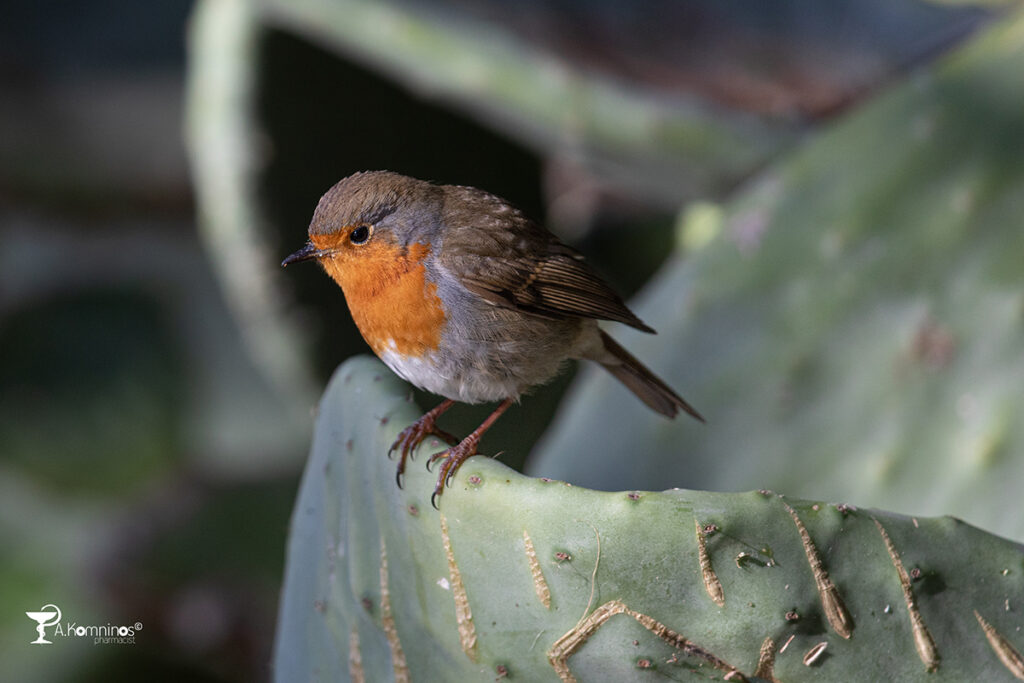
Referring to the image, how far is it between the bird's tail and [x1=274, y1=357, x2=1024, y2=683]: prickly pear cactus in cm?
61

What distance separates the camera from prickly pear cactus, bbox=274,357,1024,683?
860 mm

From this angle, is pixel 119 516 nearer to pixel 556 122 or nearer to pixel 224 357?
pixel 224 357

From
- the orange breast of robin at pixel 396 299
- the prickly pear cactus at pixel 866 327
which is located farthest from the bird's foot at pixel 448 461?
the prickly pear cactus at pixel 866 327

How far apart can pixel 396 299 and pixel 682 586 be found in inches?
19.9

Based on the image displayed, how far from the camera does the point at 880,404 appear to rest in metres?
1.67

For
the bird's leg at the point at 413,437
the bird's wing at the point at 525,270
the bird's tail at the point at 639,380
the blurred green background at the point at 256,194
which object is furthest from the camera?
the blurred green background at the point at 256,194

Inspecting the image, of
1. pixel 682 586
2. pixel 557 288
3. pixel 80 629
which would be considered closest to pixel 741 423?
pixel 557 288

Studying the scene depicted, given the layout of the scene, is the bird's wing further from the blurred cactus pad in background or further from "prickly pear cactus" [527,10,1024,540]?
"prickly pear cactus" [527,10,1024,540]

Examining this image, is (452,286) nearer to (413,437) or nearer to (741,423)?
(413,437)

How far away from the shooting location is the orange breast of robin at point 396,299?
1.21 meters

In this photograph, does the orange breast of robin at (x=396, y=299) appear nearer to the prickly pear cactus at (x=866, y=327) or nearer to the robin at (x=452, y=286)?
the robin at (x=452, y=286)

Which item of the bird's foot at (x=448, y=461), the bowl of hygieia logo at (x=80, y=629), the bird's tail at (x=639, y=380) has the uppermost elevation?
the bird's foot at (x=448, y=461)

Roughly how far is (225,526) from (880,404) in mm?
2233

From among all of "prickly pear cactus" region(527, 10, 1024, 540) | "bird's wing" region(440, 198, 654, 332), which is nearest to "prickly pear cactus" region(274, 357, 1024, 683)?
"bird's wing" region(440, 198, 654, 332)
